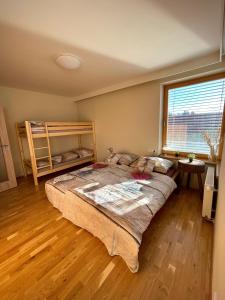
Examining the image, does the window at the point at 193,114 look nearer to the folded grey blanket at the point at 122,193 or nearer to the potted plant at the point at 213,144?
the potted plant at the point at 213,144

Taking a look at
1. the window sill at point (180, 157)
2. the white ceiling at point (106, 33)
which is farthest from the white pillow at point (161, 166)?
the white ceiling at point (106, 33)

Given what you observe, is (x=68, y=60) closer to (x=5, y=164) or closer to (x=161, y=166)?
(x=161, y=166)

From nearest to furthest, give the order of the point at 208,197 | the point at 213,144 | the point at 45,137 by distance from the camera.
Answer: the point at 208,197
the point at 213,144
the point at 45,137

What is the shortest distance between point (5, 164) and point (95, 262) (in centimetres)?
284

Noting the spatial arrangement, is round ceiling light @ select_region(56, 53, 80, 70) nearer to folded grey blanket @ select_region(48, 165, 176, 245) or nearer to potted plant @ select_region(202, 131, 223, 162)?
folded grey blanket @ select_region(48, 165, 176, 245)

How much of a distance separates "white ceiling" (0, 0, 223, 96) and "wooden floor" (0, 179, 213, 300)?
7.75 ft

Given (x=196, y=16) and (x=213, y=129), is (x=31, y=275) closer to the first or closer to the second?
(x=196, y=16)

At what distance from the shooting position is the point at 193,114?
2520 millimetres

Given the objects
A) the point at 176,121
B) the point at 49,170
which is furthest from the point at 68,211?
the point at 176,121

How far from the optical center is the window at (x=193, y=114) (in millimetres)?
2264

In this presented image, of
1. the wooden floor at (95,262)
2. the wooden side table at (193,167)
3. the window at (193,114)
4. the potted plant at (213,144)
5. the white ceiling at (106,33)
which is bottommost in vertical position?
the wooden floor at (95,262)

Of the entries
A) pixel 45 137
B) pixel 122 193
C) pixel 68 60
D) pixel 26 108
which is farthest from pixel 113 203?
pixel 26 108

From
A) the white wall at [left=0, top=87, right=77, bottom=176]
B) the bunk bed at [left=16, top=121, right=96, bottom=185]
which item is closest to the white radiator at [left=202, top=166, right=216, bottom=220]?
the bunk bed at [left=16, top=121, right=96, bottom=185]

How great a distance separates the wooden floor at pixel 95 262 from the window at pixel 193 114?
1.29 meters
